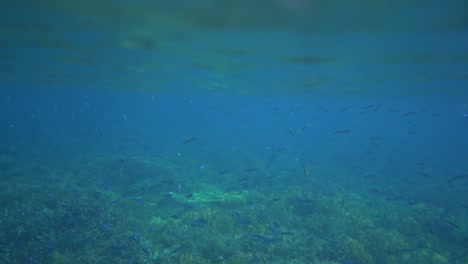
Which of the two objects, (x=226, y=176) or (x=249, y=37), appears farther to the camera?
(x=226, y=176)

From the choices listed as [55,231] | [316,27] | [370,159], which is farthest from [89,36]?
[370,159]

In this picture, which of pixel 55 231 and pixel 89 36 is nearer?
pixel 55 231

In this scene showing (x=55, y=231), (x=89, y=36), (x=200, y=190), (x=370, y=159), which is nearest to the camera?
(x=55, y=231)

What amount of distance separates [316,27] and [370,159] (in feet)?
112

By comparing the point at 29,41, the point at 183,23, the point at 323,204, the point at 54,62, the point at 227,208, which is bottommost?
the point at 227,208

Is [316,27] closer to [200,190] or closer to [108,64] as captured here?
[200,190]

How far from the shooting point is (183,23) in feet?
38.5

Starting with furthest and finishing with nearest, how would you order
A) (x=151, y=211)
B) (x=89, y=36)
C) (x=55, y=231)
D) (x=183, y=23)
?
(x=151, y=211)
(x=89, y=36)
(x=183, y=23)
(x=55, y=231)

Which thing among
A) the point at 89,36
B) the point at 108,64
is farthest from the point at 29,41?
the point at 108,64

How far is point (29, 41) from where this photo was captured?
51.4 ft

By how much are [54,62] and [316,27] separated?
72.4ft

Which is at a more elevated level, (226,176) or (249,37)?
(249,37)

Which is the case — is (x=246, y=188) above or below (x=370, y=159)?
above

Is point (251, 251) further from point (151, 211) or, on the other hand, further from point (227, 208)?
point (151, 211)
